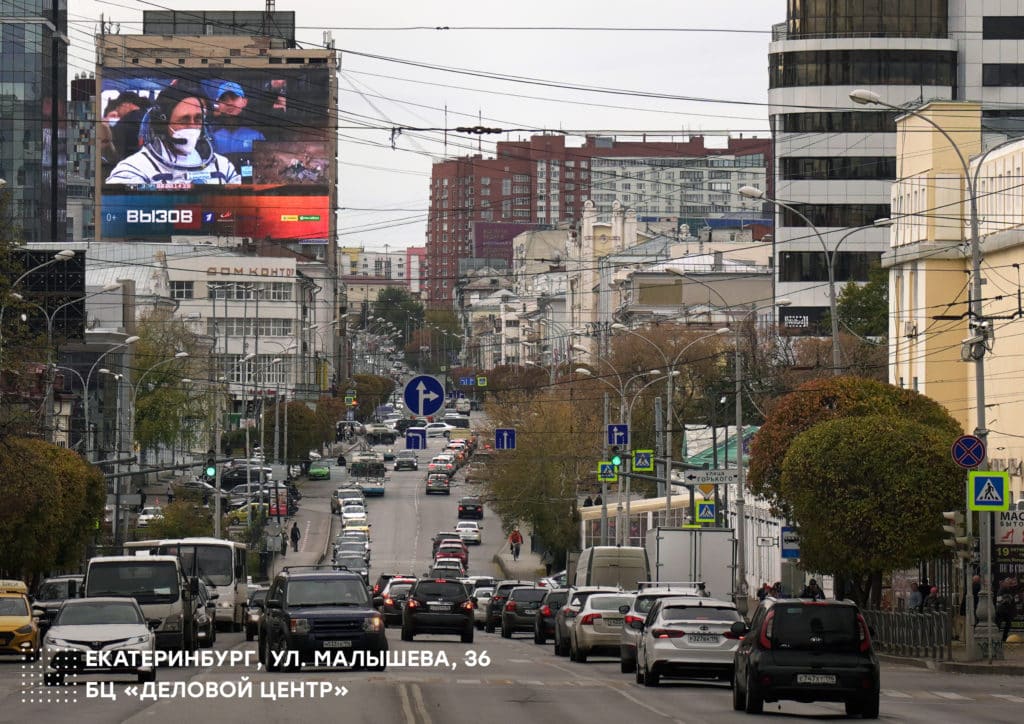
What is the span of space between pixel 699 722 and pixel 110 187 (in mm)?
151483

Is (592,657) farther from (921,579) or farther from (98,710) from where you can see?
(98,710)

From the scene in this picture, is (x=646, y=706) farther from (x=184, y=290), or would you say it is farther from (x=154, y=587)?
(x=184, y=290)

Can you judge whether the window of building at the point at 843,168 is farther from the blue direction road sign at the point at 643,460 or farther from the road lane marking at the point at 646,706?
the road lane marking at the point at 646,706

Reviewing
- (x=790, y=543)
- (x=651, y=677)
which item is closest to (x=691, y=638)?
(x=651, y=677)

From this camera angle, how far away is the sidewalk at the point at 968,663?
3400 cm

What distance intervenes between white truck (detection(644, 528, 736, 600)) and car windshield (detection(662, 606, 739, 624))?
2415 centimetres

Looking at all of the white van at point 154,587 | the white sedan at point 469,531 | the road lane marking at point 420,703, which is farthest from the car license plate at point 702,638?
the white sedan at point 469,531

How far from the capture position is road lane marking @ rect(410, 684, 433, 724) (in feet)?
69.4

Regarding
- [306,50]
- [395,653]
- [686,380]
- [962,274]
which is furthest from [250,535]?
[306,50]

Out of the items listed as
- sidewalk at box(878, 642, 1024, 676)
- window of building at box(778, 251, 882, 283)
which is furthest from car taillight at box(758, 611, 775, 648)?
window of building at box(778, 251, 882, 283)

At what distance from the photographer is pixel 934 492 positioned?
4469 cm

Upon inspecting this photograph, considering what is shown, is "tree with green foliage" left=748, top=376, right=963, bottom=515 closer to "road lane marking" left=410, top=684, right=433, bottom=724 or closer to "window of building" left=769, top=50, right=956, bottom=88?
"road lane marking" left=410, top=684, right=433, bottom=724

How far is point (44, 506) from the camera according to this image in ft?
187

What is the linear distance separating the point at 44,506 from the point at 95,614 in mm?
28999
